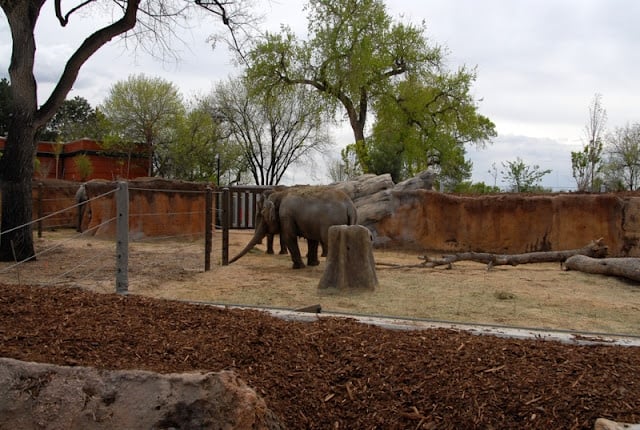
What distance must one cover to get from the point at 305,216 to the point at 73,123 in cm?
4179

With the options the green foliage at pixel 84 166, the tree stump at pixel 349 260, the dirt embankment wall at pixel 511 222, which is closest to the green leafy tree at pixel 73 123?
the green foliage at pixel 84 166

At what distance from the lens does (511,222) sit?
15.9 m

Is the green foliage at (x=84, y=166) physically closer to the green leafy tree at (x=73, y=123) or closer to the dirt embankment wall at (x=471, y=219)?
the green leafy tree at (x=73, y=123)

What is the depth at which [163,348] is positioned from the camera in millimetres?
3045

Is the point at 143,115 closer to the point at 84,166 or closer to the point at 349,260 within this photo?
the point at 84,166

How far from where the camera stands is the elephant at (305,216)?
1067 cm

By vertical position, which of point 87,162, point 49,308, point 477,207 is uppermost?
point 87,162

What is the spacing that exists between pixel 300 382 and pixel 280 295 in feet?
16.9

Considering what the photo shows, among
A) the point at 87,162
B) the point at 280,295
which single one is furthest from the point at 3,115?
the point at 280,295

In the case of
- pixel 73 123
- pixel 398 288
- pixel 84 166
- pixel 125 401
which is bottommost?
pixel 398 288

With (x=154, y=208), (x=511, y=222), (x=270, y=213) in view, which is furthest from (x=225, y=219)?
(x=511, y=222)

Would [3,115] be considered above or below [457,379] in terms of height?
above

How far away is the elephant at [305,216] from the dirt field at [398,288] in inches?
19.7

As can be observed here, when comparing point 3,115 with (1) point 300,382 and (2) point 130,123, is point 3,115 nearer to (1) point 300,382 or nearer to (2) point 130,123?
(2) point 130,123
